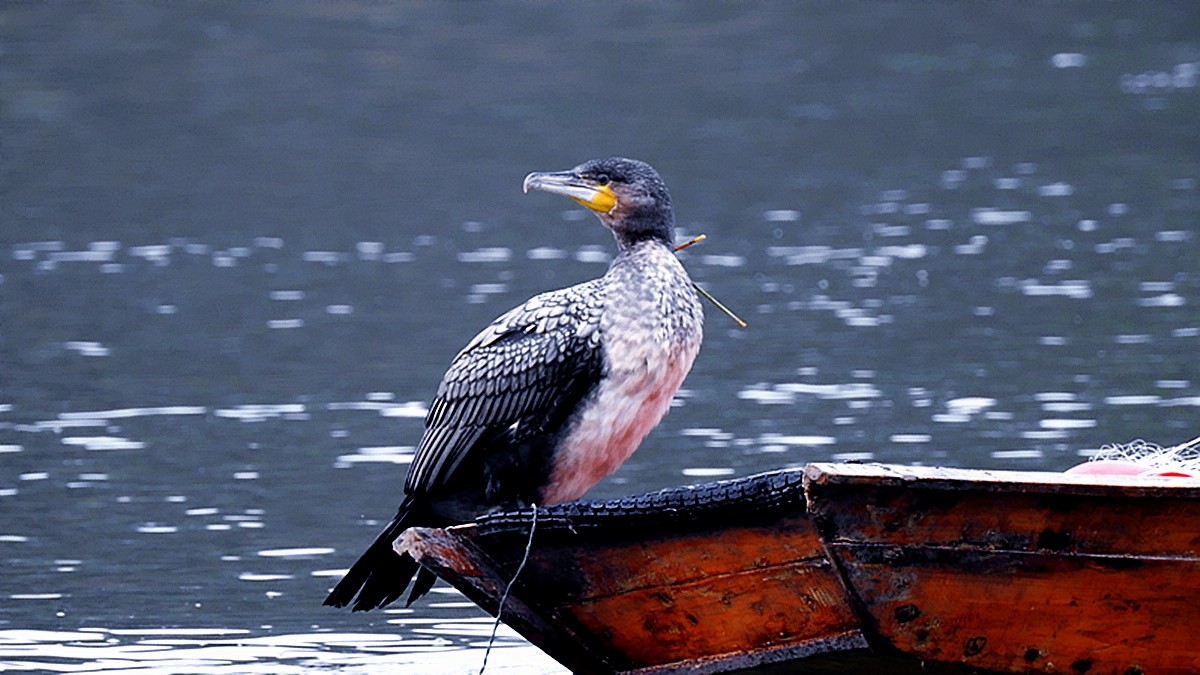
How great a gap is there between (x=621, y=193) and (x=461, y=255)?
10.6m

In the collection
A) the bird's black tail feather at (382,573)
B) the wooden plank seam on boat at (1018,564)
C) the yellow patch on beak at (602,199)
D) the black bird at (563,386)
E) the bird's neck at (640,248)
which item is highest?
the yellow patch on beak at (602,199)

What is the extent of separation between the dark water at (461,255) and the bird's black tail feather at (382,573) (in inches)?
37.0

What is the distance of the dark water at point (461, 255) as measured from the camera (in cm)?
1084

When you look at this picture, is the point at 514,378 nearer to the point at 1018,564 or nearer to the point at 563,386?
the point at 563,386

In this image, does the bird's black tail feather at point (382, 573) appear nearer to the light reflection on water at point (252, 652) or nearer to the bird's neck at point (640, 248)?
the light reflection on water at point (252, 652)

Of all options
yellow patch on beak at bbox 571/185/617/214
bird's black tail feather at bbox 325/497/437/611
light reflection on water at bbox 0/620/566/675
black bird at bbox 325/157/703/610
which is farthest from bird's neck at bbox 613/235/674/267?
light reflection on water at bbox 0/620/566/675

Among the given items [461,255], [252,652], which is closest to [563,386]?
[252,652]

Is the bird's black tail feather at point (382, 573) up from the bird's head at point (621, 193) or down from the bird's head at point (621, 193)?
down

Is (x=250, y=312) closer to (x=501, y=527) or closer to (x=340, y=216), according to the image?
(x=340, y=216)

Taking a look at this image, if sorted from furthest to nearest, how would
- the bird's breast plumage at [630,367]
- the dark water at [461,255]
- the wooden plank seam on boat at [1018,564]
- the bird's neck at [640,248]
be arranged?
the dark water at [461,255] → the bird's neck at [640,248] → the bird's breast plumage at [630,367] → the wooden plank seam on boat at [1018,564]

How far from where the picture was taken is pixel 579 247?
59.9ft

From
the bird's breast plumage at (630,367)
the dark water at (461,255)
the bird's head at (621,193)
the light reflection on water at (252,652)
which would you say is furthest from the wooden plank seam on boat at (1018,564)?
the dark water at (461,255)

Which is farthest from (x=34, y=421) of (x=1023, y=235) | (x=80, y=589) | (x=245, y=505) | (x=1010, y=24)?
(x=1010, y=24)

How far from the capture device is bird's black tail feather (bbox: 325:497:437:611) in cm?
760
